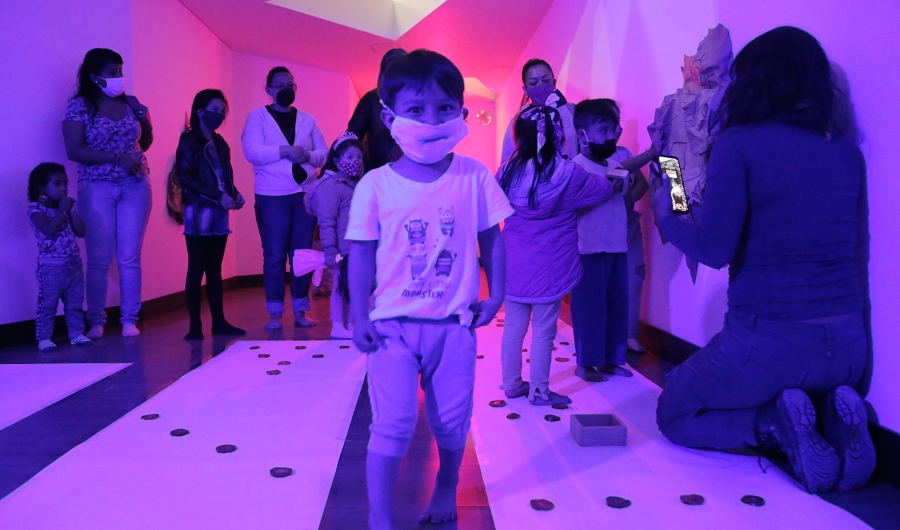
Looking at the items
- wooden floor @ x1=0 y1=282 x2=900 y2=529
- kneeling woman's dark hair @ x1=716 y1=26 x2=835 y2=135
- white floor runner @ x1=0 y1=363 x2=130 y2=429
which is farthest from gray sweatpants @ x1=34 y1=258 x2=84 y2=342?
kneeling woman's dark hair @ x1=716 y1=26 x2=835 y2=135

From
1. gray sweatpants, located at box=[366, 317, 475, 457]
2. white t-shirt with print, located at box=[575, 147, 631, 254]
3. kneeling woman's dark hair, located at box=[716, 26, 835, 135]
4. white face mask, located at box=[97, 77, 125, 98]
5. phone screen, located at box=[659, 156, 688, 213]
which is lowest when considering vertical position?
gray sweatpants, located at box=[366, 317, 475, 457]

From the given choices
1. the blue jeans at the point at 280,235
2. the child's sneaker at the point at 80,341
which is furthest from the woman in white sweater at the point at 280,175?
the child's sneaker at the point at 80,341

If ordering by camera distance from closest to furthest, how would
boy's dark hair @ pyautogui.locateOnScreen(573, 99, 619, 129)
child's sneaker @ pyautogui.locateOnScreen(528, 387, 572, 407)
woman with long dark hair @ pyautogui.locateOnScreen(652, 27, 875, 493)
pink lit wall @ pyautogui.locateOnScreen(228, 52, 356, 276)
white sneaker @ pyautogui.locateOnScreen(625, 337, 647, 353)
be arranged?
woman with long dark hair @ pyautogui.locateOnScreen(652, 27, 875, 493)
child's sneaker @ pyautogui.locateOnScreen(528, 387, 572, 407)
boy's dark hair @ pyautogui.locateOnScreen(573, 99, 619, 129)
white sneaker @ pyautogui.locateOnScreen(625, 337, 647, 353)
pink lit wall @ pyautogui.locateOnScreen(228, 52, 356, 276)

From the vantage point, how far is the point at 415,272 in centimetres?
149

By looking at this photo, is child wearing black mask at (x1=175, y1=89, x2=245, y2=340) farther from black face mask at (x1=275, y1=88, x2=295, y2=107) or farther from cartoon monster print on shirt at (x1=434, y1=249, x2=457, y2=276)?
cartoon monster print on shirt at (x1=434, y1=249, x2=457, y2=276)

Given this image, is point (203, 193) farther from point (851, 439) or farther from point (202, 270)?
point (851, 439)

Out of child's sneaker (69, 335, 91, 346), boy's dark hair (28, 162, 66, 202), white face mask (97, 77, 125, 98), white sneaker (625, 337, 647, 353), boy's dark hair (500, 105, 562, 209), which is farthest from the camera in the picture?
white face mask (97, 77, 125, 98)

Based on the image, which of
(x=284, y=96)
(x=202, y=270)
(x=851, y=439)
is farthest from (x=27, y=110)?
(x=851, y=439)

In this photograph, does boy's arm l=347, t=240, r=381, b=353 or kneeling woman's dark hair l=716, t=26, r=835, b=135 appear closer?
boy's arm l=347, t=240, r=381, b=353

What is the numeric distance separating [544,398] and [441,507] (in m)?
1.04

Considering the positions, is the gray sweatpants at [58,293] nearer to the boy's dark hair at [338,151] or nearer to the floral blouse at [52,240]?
the floral blouse at [52,240]

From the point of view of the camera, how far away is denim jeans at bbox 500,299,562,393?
101 inches

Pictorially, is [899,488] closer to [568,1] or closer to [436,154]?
[436,154]

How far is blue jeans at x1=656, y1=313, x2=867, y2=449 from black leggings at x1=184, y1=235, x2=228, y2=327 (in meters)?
2.84
